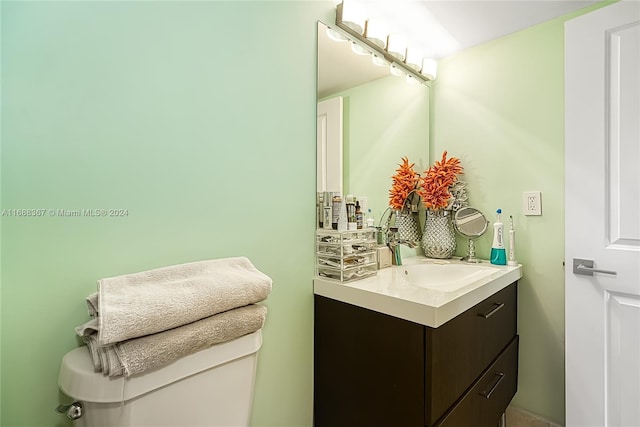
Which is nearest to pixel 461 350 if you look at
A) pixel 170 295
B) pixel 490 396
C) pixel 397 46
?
pixel 490 396

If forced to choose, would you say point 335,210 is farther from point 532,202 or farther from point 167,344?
point 532,202

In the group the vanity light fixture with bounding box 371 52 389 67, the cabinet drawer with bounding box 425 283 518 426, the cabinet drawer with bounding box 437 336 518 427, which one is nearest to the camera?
the cabinet drawer with bounding box 425 283 518 426

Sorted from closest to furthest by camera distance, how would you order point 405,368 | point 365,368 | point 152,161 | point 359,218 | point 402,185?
point 152,161 → point 405,368 → point 365,368 → point 359,218 → point 402,185

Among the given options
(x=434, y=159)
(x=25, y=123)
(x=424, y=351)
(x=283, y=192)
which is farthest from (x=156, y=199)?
(x=434, y=159)

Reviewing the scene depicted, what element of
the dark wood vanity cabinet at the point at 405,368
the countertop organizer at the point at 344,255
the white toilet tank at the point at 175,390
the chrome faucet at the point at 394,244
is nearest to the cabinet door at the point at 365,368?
the dark wood vanity cabinet at the point at 405,368

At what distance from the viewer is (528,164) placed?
1509 millimetres

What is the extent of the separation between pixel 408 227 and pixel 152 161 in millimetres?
1280

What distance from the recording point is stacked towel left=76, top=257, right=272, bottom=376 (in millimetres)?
574

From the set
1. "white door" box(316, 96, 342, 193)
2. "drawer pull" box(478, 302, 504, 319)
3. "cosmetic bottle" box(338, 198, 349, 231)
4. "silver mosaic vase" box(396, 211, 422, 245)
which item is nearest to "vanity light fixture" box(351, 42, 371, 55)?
"white door" box(316, 96, 342, 193)

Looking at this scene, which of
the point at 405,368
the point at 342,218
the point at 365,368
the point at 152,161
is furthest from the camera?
the point at 342,218

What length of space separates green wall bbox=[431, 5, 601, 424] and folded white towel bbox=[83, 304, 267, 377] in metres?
1.39

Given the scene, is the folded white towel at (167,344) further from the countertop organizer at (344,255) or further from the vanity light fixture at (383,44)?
Answer: the vanity light fixture at (383,44)

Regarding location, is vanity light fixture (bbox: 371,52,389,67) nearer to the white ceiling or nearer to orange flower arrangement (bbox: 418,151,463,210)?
the white ceiling

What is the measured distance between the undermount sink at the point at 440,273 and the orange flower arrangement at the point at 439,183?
32 centimetres
